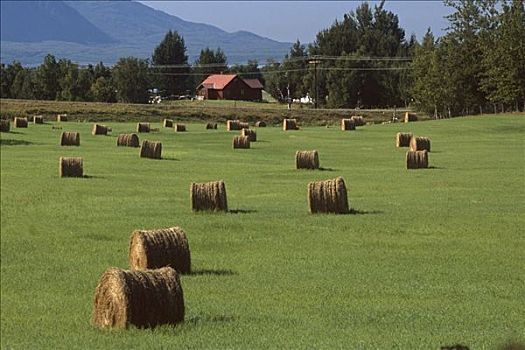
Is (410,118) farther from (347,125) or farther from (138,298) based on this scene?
(138,298)

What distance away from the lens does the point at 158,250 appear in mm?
14859

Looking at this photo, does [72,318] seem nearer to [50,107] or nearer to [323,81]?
[50,107]

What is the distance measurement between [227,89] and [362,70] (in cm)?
4326

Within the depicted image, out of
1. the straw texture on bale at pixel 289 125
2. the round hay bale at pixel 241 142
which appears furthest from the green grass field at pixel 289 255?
the straw texture on bale at pixel 289 125

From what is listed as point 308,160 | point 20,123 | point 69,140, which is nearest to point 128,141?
point 69,140

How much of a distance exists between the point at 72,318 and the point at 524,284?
5.96 metres

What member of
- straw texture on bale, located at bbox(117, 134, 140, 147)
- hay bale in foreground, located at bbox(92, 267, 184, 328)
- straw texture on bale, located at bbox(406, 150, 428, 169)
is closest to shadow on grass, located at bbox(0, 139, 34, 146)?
straw texture on bale, located at bbox(117, 134, 140, 147)

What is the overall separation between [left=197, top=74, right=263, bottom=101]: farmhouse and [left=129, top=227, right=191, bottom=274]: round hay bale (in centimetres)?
13579

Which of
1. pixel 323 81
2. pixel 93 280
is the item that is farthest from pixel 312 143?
pixel 323 81

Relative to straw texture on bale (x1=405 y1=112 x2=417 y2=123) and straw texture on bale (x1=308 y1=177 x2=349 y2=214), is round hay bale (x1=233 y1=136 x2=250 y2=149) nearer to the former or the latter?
straw texture on bale (x1=405 y1=112 x2=417 y2=123)

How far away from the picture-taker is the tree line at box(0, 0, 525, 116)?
39906 mm

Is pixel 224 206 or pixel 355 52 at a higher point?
pixel 355 52

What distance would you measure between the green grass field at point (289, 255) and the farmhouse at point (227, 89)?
380 feet

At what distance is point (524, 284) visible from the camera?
14.4 m
